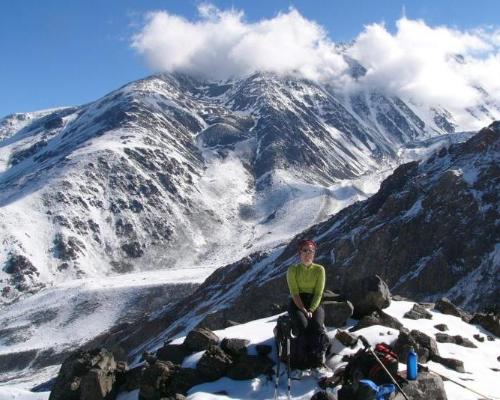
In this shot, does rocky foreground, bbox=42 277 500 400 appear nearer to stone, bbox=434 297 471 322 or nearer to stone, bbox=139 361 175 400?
stone, bbox=139 361 175 400

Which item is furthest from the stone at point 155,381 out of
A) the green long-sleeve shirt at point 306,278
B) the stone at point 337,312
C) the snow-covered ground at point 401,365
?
the stone at point 337,312

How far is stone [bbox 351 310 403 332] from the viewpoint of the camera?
700 inches

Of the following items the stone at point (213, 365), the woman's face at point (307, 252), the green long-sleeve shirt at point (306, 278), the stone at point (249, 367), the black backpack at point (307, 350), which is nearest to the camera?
the black backpack at point (307, 350)

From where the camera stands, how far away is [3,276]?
6698 inches

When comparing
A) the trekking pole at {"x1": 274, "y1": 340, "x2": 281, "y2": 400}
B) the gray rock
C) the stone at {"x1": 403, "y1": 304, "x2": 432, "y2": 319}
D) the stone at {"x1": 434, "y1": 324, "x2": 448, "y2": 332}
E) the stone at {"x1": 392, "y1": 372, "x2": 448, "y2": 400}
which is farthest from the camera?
the stone at {"x1": 403, "y1": 304, "x2": 432, "y2": 319}

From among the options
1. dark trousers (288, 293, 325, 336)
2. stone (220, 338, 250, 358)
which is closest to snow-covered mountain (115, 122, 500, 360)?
stone (220, 338, 250, 358)

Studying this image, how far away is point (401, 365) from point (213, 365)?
5008mm

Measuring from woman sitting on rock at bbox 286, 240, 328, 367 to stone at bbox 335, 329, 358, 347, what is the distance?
1.03m

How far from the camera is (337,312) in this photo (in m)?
18.1

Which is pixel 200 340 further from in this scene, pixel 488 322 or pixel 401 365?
pixel 488 322

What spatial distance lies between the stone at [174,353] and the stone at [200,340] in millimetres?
186

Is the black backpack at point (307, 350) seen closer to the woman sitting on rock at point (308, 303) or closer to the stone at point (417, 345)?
the woman sitting on rock at point (308, 303)

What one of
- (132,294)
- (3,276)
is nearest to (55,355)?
(132,294)

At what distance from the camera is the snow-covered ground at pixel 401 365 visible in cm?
1449
